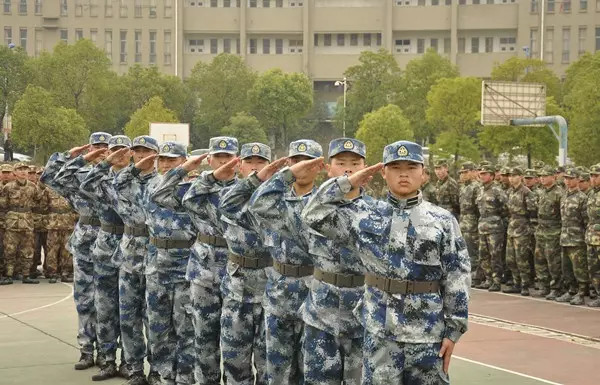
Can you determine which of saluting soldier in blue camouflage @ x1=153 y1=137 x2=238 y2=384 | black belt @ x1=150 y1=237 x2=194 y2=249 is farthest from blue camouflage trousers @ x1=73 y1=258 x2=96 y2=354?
saluting soldier in blue camouflage @ x1=153 y1=137 x2=238 y2=384

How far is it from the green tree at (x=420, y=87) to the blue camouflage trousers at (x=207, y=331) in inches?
2211

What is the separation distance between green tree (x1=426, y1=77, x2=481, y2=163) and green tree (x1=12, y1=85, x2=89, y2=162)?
19025mm

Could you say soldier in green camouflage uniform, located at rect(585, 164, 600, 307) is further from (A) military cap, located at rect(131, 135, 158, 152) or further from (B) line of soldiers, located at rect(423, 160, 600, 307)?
(A) military cap, located at rect(131, 135, 158, 152)

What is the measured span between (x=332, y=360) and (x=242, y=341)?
4.52ft

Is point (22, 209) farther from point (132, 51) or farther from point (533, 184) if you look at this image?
point (132, 51)

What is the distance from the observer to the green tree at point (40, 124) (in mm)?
54969

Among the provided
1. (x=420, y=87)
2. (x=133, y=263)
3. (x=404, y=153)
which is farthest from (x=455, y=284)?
(x=420, y=87)

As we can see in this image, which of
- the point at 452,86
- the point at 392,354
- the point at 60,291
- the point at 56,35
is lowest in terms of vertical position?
the point at 60,291

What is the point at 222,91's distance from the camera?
231 ft

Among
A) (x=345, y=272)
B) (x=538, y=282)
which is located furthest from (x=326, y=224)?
(x=538, y=282)

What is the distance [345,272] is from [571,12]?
73296 millimetres

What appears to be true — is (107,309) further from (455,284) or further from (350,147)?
(455,284)

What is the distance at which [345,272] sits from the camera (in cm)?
711

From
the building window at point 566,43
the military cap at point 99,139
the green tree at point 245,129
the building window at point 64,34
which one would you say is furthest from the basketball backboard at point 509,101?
the building window at point 64,34
